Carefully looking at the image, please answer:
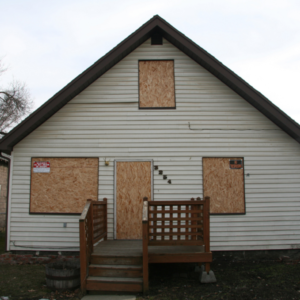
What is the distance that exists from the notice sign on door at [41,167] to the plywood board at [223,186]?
4352 millimetres

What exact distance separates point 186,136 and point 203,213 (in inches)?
110

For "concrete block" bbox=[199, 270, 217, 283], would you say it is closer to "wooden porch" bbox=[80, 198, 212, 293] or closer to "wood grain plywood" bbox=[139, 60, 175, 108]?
"wooden porch" bbox=[80, 198, 212, 293]

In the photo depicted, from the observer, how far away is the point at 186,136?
29.5 ft

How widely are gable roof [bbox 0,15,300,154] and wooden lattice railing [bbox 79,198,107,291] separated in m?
2.89

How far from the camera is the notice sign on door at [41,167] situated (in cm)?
893

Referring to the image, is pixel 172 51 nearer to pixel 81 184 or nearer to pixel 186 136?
pixel 186 136

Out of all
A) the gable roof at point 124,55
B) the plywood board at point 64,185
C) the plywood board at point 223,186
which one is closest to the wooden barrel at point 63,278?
the plywood board at point 64,185

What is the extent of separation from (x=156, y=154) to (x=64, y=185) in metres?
2.68

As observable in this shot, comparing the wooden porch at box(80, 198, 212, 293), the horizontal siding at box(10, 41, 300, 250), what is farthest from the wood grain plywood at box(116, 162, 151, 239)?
the wooden porch at box(80, 198, 212, 293)

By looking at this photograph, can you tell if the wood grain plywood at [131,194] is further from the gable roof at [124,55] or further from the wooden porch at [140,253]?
the gable roof at [124,55]

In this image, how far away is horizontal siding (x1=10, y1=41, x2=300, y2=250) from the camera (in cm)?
874

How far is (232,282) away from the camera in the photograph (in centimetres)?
687

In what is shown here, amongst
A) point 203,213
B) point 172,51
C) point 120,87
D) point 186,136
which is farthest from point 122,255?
point 172,51

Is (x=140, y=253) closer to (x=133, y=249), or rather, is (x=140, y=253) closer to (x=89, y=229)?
(x=133, y=249)
